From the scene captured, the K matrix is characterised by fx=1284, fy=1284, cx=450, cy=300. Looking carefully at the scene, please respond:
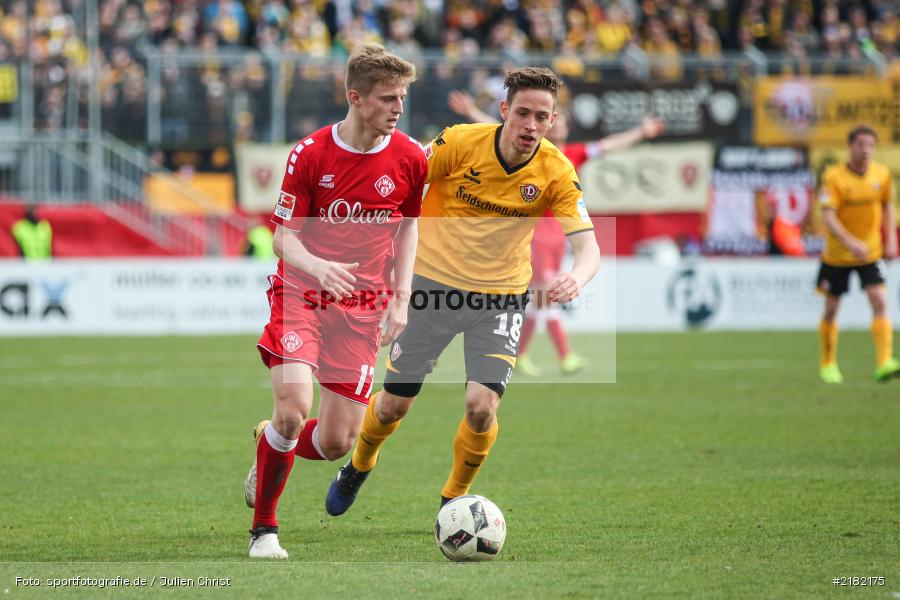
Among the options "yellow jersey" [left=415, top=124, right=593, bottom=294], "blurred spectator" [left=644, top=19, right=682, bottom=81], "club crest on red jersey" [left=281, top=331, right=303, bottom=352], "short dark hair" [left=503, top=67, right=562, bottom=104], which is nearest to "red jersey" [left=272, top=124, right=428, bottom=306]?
"club crest on red jersey" [left=281, top=331, right=303, bottom=352]

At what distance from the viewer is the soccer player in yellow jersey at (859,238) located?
1312cm

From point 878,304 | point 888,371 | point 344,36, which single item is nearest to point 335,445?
point 888,371

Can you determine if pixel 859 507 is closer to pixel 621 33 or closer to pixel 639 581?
pixel 639 581

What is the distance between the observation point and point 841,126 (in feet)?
82.4

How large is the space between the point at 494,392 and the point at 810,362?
9.96 metres

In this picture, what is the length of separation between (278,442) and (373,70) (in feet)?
5.95

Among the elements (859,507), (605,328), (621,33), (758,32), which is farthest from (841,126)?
(859,507)

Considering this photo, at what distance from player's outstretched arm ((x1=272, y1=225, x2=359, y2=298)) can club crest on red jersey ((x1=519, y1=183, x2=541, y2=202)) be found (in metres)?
1.12

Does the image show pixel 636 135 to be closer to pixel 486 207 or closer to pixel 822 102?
pixel 486 207

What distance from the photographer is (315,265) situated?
5758 mm

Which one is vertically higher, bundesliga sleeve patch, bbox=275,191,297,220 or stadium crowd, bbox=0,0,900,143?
stadium crowd, bbox=0,0,900,143

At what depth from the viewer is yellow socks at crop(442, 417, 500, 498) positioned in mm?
6711

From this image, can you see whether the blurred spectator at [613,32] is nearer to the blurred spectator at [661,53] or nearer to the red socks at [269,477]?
the blurred spectator at [661,53]

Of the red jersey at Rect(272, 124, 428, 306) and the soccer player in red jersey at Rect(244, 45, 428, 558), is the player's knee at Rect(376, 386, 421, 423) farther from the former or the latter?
the red jersey at Rect(272, 124, 428, 306)
